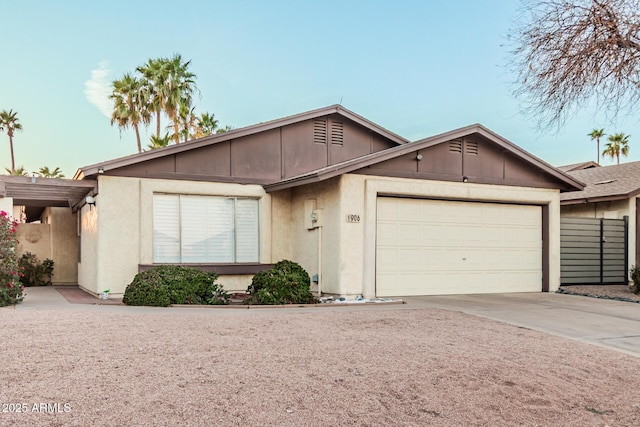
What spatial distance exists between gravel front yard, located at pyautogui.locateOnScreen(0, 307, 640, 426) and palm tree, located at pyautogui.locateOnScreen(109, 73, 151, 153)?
23288 mm

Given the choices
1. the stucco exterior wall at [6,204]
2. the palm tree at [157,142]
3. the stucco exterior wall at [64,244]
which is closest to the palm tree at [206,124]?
the palm tree at [157,142]

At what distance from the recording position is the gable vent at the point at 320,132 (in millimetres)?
14852

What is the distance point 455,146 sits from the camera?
542 inches

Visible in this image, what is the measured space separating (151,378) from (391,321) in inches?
189

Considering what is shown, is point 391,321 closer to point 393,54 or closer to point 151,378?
point 151,378

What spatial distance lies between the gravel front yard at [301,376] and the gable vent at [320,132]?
7.51 meters

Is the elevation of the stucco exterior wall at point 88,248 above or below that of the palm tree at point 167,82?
below

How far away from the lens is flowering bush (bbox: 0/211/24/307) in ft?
35.0

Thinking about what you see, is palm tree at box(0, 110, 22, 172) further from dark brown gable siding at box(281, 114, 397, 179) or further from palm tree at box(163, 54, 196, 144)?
dark brown gable siding at box(281, 114, 397, 179)

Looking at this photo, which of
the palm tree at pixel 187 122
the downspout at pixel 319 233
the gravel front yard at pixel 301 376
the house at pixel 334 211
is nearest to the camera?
the gravel front yard at pixel 301 376

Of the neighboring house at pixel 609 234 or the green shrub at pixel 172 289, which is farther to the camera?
the neighboring house at pixel 609 234

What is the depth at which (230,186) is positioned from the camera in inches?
539

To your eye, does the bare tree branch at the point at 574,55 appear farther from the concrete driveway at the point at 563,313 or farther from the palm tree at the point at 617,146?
the palm tree at the point at 617,146

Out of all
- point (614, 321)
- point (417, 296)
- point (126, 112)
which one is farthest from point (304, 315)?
point (126, 112)
